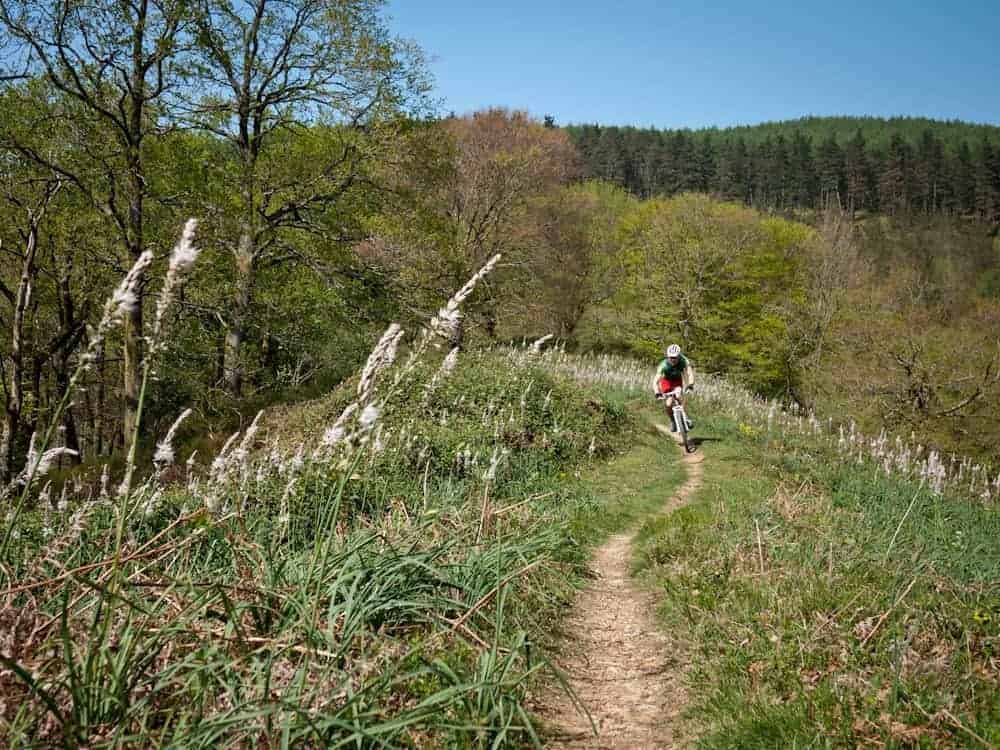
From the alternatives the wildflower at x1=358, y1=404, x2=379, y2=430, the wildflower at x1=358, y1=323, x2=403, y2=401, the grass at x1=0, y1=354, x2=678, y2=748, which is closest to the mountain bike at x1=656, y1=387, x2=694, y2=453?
the grass at x1=0, y1=354, x2=678, y2=748

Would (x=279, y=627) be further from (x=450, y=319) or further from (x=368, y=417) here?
(x=450, y=319)

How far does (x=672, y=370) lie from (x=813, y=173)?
117079 millimetres

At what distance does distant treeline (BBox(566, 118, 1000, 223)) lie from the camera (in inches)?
4154

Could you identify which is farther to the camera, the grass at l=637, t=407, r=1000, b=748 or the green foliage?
the green foliage

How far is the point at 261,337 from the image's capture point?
20750 mm

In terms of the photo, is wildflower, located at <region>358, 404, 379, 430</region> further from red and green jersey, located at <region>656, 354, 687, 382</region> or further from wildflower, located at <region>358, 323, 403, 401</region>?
red and green jersey, located at <region>656, 354, 687, 382</region>

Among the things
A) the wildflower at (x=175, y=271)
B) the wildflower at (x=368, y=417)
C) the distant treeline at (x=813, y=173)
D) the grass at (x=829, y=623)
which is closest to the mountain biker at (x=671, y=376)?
the grass at (x=829, y=623)

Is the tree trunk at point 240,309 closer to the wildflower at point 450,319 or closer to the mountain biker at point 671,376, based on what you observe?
the mountain biker at point 671,376

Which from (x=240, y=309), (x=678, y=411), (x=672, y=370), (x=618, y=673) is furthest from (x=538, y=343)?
(x=240, y=309)

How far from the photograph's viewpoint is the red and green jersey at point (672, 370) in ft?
43.8

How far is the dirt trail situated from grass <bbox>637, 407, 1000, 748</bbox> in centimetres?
17

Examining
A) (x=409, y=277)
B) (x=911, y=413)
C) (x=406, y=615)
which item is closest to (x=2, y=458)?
(x=409, y=277)

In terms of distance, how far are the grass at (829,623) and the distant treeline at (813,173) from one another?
10735cm

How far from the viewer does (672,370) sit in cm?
1345
